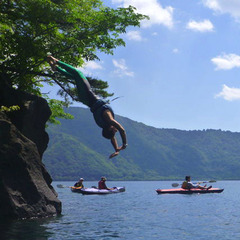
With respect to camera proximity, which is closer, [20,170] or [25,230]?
[25,230]

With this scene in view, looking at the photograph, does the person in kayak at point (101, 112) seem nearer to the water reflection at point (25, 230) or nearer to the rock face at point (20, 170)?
the water reflection at point (25, 230)

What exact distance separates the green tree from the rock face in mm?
1641

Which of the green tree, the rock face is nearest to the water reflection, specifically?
the rock face

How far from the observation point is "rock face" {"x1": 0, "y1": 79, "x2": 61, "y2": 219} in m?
17.7

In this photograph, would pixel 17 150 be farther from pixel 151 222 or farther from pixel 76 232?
pixel 151 222

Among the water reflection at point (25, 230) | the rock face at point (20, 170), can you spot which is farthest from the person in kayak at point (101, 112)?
the rock face at point (20, 170)

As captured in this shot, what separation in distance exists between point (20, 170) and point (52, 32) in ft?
24.6

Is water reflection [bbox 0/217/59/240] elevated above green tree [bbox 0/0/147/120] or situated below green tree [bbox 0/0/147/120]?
below

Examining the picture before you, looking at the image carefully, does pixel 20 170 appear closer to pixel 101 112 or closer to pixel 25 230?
pixel 25 230

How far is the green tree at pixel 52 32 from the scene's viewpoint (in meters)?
19.3

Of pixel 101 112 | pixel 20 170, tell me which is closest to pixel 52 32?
pixel 20 170

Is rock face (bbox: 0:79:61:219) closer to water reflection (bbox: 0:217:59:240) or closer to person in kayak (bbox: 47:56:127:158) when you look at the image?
water reflection (bbox: 0:217:59:240)

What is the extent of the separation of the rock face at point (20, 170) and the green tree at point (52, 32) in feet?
5.38

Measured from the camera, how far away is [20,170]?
18.4 metres
